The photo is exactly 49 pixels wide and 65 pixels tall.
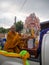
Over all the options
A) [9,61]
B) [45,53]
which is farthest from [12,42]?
[45,53]

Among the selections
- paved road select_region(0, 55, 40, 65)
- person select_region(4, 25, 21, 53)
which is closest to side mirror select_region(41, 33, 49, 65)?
paved road select_region(0, 55, 40, 65)

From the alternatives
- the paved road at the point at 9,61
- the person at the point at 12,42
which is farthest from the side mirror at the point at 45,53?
the person at the point at 12,42

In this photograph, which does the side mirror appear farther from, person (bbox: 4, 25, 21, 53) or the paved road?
→ person (bbox: 4, 25, 21, 53)

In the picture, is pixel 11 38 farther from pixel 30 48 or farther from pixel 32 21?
pixel 32 21

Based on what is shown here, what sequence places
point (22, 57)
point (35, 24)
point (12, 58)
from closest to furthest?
1. point (22, 57)
2. point (12, 58)
3. point (35, 24)

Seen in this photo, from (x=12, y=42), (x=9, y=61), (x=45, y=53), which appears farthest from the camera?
(x=12, y=42)

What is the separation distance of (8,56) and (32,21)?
11931 millimetres

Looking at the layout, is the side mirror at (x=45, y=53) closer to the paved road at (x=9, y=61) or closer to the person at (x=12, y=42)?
the paved road at (x=9, y=61)

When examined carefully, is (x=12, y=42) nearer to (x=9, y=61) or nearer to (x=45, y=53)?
(x=9, y=61)

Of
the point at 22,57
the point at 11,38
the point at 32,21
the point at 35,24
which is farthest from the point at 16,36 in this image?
the point at 32,21

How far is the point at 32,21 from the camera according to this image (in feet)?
57.4

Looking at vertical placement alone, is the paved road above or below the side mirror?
below

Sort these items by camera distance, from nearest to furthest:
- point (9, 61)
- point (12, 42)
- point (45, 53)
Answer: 1. point (45, 53)
2. point (9, 61)
3. point (12, 42)

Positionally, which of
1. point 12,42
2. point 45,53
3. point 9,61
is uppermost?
point 12,42
